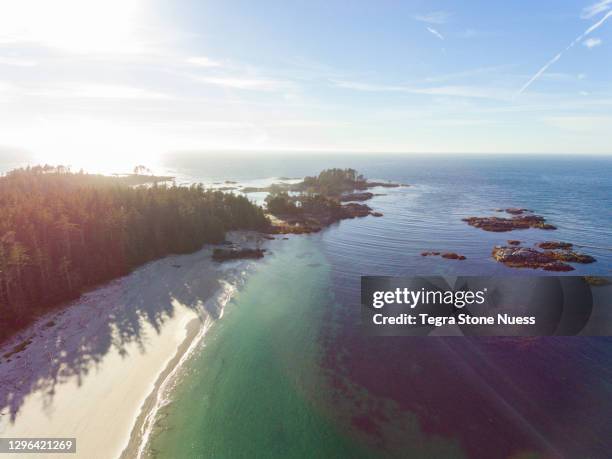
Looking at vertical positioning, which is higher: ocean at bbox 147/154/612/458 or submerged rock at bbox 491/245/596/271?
submerged rock at bbox 491/245/596/271

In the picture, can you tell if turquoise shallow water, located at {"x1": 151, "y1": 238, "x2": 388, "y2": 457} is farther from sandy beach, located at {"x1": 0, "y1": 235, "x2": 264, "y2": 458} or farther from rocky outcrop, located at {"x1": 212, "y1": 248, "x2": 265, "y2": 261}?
rocky outcrop, located at {"x1": 212, "y1": 248, "x2": 265, "y2": 261}

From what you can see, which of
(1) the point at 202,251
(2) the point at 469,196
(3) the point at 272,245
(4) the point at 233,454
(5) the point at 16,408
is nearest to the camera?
(4) the point at 233,454

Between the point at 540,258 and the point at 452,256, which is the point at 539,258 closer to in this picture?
the point at 540,258

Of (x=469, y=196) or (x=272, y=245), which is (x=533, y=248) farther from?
(x=469, y=196)

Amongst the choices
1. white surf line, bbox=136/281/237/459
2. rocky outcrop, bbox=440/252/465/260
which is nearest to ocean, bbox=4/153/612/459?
white surf line, bbox=136/281/237/459

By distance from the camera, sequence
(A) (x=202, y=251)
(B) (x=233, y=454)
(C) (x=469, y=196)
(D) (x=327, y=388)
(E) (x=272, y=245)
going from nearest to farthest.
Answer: (B) (x=233, y=454) < (D) (x=327, y=388) < (A) (x=202, y=251) < (E) (x=272, y=245) < (C) (x=469, y=196)

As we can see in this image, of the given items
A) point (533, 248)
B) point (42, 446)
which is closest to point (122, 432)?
point (42, 446)

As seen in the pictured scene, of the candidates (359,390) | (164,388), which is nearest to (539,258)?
(359,390)
